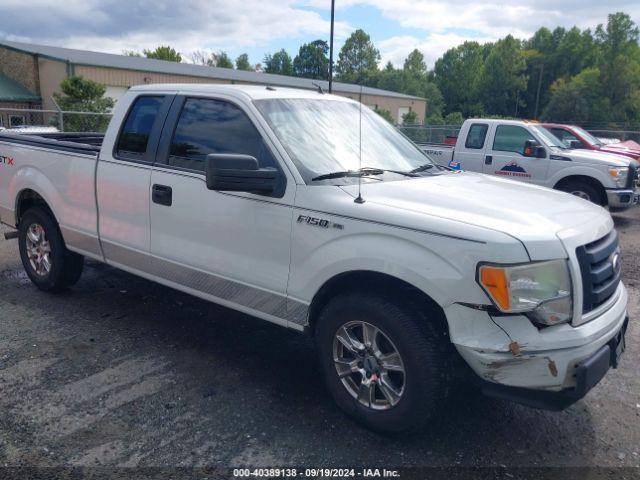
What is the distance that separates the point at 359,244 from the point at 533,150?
8.08 meters

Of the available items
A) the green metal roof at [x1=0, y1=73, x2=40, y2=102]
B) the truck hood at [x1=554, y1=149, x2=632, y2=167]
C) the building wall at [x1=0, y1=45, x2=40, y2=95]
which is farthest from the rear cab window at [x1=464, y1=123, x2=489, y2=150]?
the building wall at [x1=0, y1=45, x2=40, y2=95]

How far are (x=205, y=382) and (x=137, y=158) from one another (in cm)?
184

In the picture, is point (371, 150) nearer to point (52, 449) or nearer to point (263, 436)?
→ point (263, 436)

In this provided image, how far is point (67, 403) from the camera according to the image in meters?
3.60

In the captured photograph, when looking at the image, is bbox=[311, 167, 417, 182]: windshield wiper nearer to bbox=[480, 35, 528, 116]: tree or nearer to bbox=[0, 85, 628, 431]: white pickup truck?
bbox=[0, 85, 628, 431]: white pickup truck

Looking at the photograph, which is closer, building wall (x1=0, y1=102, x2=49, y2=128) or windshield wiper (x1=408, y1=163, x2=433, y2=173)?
windshield wiper (x1=408, y1=163, x2=433, y2=173)

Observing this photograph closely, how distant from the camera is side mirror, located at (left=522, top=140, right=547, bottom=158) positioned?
10164 millimetres

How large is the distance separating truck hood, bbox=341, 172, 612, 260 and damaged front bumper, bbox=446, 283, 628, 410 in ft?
1.24

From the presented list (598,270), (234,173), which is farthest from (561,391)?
(234,173)

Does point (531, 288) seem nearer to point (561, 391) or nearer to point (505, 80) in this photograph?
point (561, 391)

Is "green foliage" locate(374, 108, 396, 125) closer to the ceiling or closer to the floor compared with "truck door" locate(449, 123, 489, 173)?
closer to the ceiling

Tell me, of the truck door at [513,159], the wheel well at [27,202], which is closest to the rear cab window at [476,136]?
the truck door at [513,159]

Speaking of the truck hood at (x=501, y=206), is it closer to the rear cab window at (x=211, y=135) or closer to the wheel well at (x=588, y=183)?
the rear cab window at (x=211, y=135)

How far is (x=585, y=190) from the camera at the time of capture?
33.9ft
